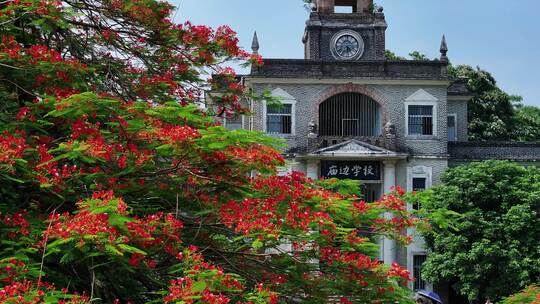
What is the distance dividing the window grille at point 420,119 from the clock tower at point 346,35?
3144mm

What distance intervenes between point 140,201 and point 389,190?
19.0 meters

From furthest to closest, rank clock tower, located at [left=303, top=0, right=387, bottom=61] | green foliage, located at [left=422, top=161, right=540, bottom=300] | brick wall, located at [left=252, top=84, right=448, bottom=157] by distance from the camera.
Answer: clock tower, located at [left=303, top=0, right=387, bottom=61] → brick wall, located at [left=252, top=84, right=448, bottom=157] → green foliage, located at [left=422, top=161, right=540, bottom=300]

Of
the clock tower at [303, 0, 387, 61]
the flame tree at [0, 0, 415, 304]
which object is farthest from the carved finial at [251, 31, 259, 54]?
the flame tree at [0, 0, 415, 304]

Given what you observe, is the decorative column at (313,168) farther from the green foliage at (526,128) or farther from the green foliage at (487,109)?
the green foliage at (526,128)

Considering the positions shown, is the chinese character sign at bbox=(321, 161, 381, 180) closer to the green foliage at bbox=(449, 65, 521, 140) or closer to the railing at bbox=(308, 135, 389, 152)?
the railing at bbox=(308, 135, 389, 152)

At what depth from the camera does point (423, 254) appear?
2612 cm

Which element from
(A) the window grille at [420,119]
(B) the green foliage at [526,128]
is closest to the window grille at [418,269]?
(A) the window grille at [420,119]

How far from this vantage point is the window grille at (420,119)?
26703 millimetres

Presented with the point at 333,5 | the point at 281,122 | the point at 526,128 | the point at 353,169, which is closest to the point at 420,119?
the point at 353,169

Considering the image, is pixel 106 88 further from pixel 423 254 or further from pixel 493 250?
pixel 423 254

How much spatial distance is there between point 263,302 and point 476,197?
18.1 metres

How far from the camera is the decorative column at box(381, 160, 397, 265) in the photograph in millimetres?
25438

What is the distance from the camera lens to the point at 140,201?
6977mm

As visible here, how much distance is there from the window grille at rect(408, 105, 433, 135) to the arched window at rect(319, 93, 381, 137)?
1.14 meters
